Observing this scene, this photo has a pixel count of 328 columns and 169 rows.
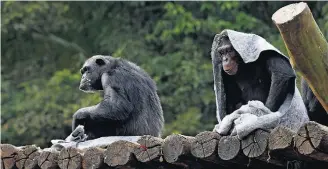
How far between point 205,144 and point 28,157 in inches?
70.5

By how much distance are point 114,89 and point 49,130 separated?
351 inches

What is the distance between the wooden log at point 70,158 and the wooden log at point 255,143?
1.44 m

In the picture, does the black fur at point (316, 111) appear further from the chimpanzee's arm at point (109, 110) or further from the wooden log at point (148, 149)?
the chimpanzee's arm at point (109, 110)

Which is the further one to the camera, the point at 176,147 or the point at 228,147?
the point at 176,147

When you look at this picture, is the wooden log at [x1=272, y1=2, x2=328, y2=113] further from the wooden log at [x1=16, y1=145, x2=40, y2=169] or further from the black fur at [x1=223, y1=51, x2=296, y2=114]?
the wooden log at [x1=16, y1=145, x2=40, y2=169]

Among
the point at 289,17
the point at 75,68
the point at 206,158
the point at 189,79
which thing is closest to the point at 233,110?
the point at 206,158

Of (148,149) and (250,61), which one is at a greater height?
(250,61)

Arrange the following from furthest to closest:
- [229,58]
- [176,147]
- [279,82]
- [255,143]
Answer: [229,58]
[279,82]
[176,147]
[255,143]

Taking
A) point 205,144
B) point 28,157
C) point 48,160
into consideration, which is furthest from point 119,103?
point 205,144

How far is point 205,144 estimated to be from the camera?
712 centimetres

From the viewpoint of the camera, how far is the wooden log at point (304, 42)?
257 inches

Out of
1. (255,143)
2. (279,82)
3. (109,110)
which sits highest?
(279,82)

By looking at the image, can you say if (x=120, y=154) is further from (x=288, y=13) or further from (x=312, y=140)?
(x=288, y=13)

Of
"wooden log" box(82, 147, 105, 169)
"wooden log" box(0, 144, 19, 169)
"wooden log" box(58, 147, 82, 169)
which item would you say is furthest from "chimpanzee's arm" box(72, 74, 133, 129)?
"wooden log" box(82, 147, 105, 169)
